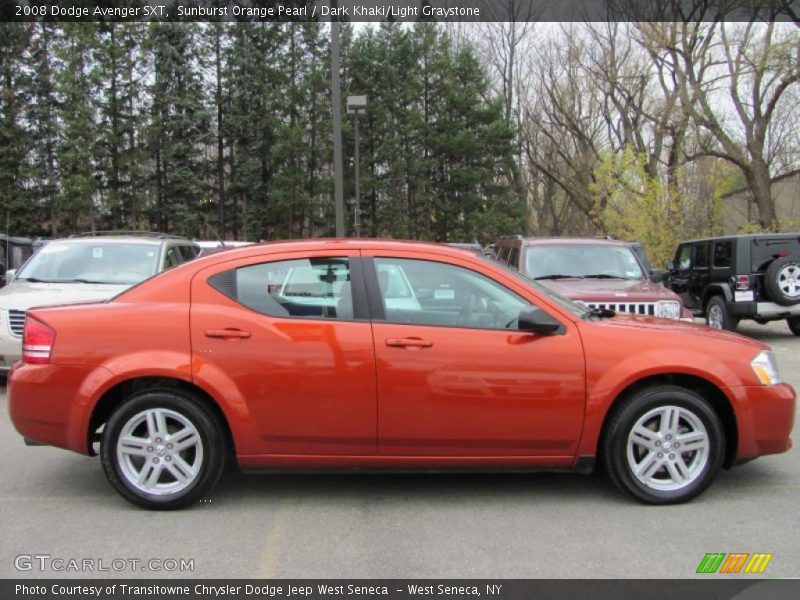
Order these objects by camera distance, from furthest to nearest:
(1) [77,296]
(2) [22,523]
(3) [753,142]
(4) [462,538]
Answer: (3) [753,142], (1) [77,296], (2) [22,523], (4) [462,538]

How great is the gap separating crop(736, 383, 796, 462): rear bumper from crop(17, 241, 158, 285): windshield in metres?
6.91

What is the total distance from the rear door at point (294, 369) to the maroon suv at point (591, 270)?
4175 millimetres

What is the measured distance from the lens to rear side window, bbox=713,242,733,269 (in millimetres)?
11883

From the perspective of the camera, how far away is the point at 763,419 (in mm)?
4102

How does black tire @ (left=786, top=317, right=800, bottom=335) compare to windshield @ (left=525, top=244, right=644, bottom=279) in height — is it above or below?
below

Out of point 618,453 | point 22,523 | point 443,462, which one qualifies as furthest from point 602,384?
point 22,523

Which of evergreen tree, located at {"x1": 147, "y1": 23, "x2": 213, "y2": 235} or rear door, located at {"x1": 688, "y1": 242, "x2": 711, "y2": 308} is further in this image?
evergreen tree, located at {"x1": 147, "y1": 23, "x2": 213, "y2": 235}

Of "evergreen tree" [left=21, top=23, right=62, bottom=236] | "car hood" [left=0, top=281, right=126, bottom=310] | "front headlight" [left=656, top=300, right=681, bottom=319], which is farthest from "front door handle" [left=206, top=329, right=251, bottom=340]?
"evergreen tree" [left=21, top=23, right=62, bottom=236]

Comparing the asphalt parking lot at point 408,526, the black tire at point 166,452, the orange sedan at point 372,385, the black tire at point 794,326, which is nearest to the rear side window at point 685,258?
the black tire at point 794,326

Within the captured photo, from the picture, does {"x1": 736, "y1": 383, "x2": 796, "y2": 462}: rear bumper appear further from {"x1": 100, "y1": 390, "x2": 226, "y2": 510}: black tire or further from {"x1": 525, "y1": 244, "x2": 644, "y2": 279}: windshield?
{"x1": 525, "y1": 244, "x2": 644, "y2": 279}: windshield

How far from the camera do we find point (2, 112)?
32281 millimetres

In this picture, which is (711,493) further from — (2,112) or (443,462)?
(2,112)

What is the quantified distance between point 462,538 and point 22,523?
2605 mm

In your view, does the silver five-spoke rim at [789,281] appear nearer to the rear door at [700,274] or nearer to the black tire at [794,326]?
the rear door at [700,274]
